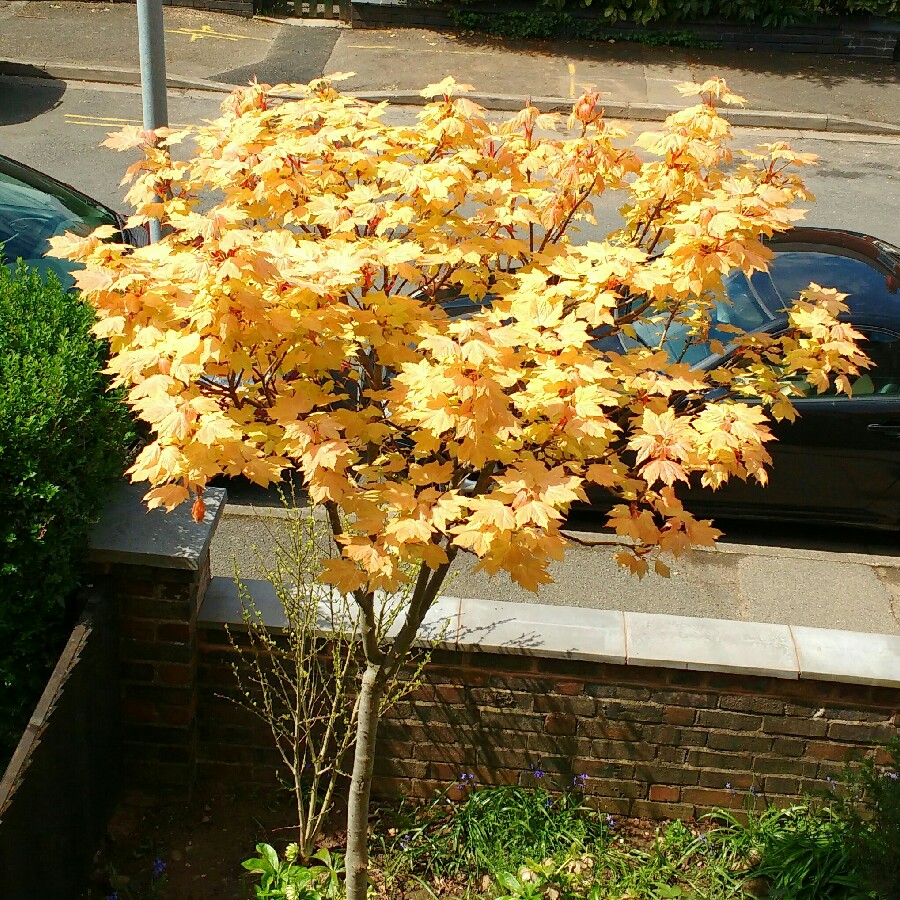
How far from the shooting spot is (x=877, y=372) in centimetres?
620

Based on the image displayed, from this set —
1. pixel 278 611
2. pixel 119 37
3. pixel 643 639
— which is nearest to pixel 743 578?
pixel 643 639

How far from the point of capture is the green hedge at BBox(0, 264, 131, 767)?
3.55m

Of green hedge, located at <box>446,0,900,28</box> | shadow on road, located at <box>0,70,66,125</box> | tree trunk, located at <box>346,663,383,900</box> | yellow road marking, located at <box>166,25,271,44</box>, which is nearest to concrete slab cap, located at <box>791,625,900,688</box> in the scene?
tree trunk, located at <box>346,663,383,900</box>

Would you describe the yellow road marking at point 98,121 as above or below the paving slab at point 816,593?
above

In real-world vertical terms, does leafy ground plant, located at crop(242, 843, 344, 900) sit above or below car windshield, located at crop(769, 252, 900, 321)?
below

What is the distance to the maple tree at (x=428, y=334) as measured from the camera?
2.80 meters

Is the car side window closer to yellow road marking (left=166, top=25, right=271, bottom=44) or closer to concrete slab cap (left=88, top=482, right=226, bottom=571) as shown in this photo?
concrete slab cap (left=88, top=482, right=226, bottom=571)

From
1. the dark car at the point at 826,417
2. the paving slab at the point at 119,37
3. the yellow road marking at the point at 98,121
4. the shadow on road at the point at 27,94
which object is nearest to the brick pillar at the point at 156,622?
the dark car at the point at 826,417

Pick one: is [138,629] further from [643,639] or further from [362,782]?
[643,639]

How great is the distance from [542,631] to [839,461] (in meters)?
2.94

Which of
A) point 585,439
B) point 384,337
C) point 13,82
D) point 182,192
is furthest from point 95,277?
point 13,82

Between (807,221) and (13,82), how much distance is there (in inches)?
400

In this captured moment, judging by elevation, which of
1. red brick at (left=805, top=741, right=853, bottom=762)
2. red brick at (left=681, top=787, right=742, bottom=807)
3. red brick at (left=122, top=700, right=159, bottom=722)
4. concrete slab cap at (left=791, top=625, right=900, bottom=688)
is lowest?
red brick at (left=681, top=787, right=742, bottom=807)

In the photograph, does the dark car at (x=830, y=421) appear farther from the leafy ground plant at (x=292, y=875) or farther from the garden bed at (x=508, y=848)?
the leafy ground plant at (x=292, y=875)
